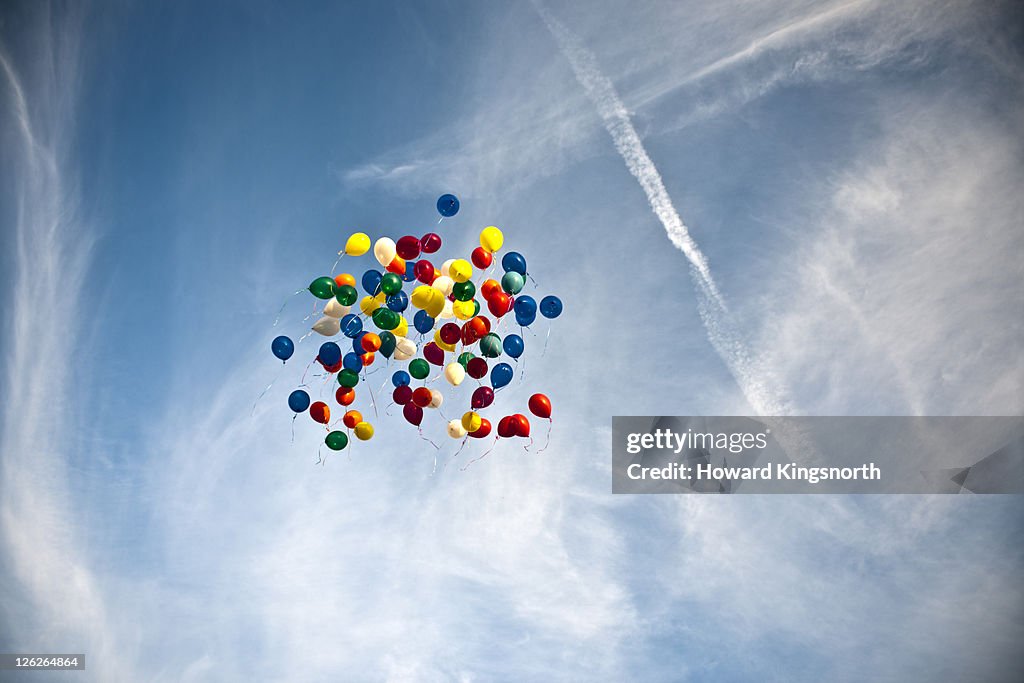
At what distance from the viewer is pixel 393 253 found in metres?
13.2

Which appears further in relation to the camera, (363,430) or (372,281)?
(363,430)

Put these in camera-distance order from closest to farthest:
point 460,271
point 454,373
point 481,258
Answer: point 460,271
point 481,258
point 454,373

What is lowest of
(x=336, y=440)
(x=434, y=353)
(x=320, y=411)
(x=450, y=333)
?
(x=336, y=440)

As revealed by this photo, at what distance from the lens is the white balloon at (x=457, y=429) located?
13.1m

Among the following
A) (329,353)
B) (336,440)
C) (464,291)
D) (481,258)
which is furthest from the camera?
(336,440)

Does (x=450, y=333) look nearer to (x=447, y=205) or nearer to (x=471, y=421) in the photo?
(x=471, y=421)

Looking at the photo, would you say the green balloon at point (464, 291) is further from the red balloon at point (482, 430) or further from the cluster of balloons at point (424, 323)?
the red balloon at point (482, 430)

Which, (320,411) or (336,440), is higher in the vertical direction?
(320,411)

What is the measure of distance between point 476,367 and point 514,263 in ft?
5.67

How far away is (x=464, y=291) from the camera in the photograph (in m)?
12.4

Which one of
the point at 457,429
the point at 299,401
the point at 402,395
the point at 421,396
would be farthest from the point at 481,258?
the point at 299,401

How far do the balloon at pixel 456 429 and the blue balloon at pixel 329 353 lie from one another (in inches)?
82.6

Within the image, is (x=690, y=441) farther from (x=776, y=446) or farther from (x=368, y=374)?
(x=368, y=374)

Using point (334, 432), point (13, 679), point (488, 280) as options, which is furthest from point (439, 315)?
point (13, 679)
